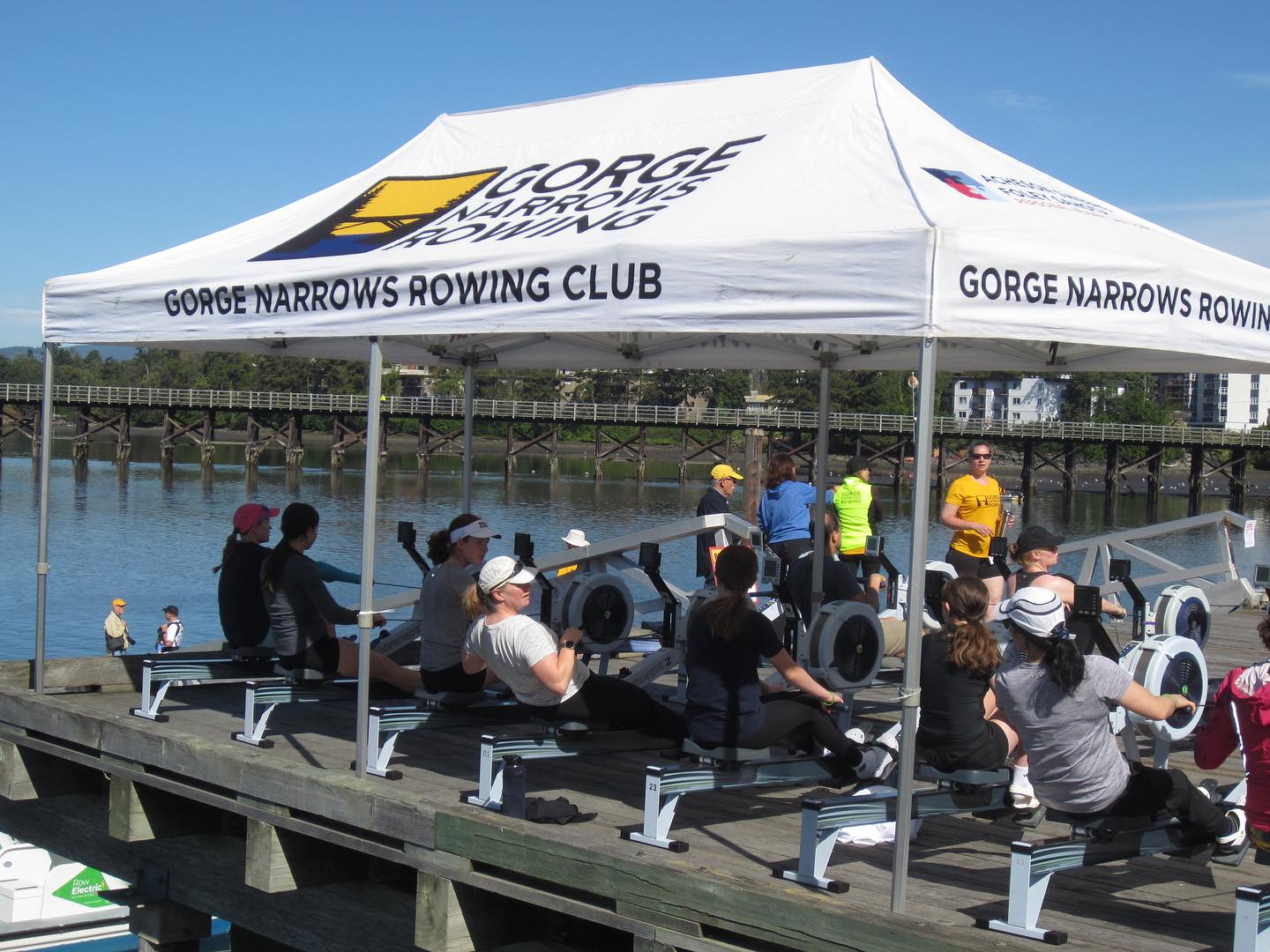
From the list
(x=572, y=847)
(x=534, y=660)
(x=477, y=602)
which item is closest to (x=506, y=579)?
(x=477, y=602)

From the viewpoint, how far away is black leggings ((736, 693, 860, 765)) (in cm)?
577

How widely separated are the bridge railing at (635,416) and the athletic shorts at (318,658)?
47944 millimetres

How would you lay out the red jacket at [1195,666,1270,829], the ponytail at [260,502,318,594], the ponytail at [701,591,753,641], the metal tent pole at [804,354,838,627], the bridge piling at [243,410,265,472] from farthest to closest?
the bridge piling at [243,410,265,472] < the metal tent pole at [804,354,838,627] < the ponytail at [260,502,318,594] < the ponytail at [701,591,753,641] < the red jacket at [1195,666,1270,829]

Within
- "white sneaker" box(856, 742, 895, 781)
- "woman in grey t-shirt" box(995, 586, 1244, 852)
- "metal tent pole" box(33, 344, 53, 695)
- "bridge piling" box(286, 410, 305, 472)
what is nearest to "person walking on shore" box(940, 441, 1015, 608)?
"white sneaker" box(856, 742, 895, 781)

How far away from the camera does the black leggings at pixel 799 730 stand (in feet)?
18.9

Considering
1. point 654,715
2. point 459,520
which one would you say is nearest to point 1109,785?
point 654,715

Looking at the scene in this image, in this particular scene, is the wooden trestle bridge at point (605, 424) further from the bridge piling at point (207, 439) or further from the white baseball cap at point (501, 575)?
the white baseball cap at point (501, 575)

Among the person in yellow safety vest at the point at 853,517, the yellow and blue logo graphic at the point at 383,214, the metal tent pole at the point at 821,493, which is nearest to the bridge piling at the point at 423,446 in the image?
the person in yellow safety vest at the point at 853,517

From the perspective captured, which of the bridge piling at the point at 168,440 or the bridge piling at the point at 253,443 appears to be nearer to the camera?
the bridge piling at the point at 168,440

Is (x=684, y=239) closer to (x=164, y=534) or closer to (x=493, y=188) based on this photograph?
(x=493, y=188)

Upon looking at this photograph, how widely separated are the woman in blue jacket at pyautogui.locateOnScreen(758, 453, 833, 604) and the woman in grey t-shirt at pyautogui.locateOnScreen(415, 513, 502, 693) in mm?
2824

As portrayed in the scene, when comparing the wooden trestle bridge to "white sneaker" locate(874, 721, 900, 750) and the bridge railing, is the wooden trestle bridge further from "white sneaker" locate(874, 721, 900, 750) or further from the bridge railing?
"white sneaker" locate(874, 721, 900, 750)

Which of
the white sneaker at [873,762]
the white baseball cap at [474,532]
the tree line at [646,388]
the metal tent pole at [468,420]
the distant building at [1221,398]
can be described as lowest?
the white sneaker at [873,762]

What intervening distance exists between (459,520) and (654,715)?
176cm
